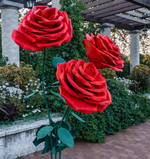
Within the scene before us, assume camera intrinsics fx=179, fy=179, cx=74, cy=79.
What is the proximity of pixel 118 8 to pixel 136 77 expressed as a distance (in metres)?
3.12

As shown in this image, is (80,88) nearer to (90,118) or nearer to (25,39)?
(25,39)

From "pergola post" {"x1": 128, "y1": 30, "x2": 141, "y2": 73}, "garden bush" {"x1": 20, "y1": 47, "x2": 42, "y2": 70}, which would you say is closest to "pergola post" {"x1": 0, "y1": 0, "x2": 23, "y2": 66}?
"garden bush" {"x1": 20, "y1": 47, "x2": 42, "y2": 70}

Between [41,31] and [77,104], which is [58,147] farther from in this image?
[41,31]

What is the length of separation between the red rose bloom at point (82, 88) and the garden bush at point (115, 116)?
108 inches

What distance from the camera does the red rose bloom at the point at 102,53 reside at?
0.76m

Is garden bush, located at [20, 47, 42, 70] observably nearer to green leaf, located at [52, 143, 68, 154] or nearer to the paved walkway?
the paved walkway

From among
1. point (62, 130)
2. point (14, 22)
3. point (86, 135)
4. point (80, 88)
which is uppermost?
point (14, 22)

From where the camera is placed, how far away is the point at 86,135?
11.0ft

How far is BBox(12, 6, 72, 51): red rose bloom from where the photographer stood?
2.14ft

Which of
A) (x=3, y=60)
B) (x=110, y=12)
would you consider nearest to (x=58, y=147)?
(x=3, y=60)

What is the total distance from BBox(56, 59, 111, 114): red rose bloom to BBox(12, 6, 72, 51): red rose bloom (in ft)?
0.33

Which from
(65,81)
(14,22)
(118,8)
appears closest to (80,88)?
(65,81)

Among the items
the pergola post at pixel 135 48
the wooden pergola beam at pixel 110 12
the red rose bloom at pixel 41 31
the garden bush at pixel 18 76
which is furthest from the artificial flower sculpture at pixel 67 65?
the pergola post at pixel 135 48

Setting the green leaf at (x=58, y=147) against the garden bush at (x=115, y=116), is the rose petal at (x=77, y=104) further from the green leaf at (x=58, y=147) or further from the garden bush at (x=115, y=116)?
the garden bush at (x=115, y=116)
